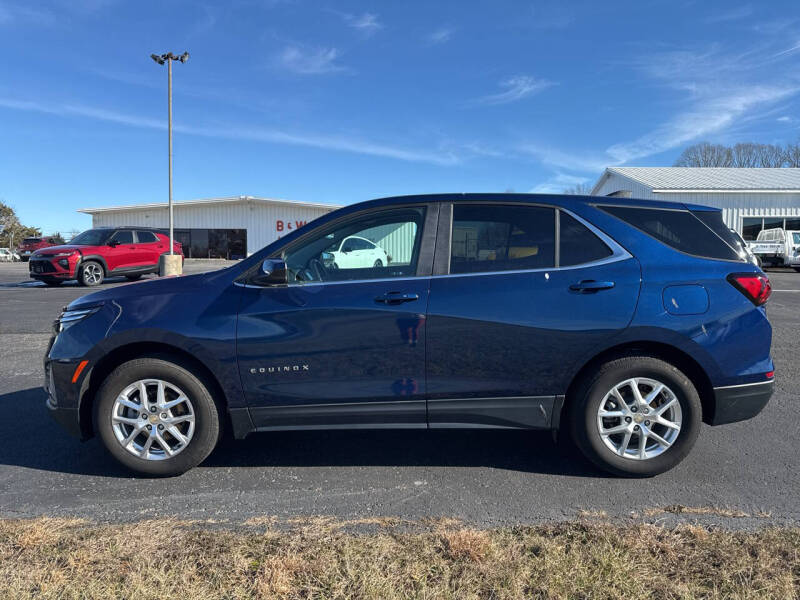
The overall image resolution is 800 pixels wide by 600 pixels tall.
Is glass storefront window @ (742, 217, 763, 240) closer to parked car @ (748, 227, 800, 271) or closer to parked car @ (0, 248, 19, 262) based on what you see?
parked car @ (748, 227, 800, 271)

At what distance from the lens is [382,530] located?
2713 millimetres

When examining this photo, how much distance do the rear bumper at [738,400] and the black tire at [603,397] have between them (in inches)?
5.1

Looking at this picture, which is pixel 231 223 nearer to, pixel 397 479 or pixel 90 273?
pixel 90 273

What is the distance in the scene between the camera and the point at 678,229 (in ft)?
11.2

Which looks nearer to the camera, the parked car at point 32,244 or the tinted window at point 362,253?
the tinted window at point 362,253

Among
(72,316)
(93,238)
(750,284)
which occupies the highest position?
(93,238)

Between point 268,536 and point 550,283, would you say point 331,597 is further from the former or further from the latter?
point 550,283

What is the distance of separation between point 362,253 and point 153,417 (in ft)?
5.32

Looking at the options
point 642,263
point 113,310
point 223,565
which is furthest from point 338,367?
point 642,263

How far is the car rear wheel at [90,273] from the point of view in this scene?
16016 millimetres

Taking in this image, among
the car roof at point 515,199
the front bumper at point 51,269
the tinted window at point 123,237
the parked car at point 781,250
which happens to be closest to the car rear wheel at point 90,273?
the front bumper at point 51,269

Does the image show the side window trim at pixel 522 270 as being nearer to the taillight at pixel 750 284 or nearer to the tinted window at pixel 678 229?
the tinted window at pixel 678 229

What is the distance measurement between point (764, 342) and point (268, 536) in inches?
119

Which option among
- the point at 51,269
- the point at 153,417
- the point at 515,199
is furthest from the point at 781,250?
the point at 51,269
